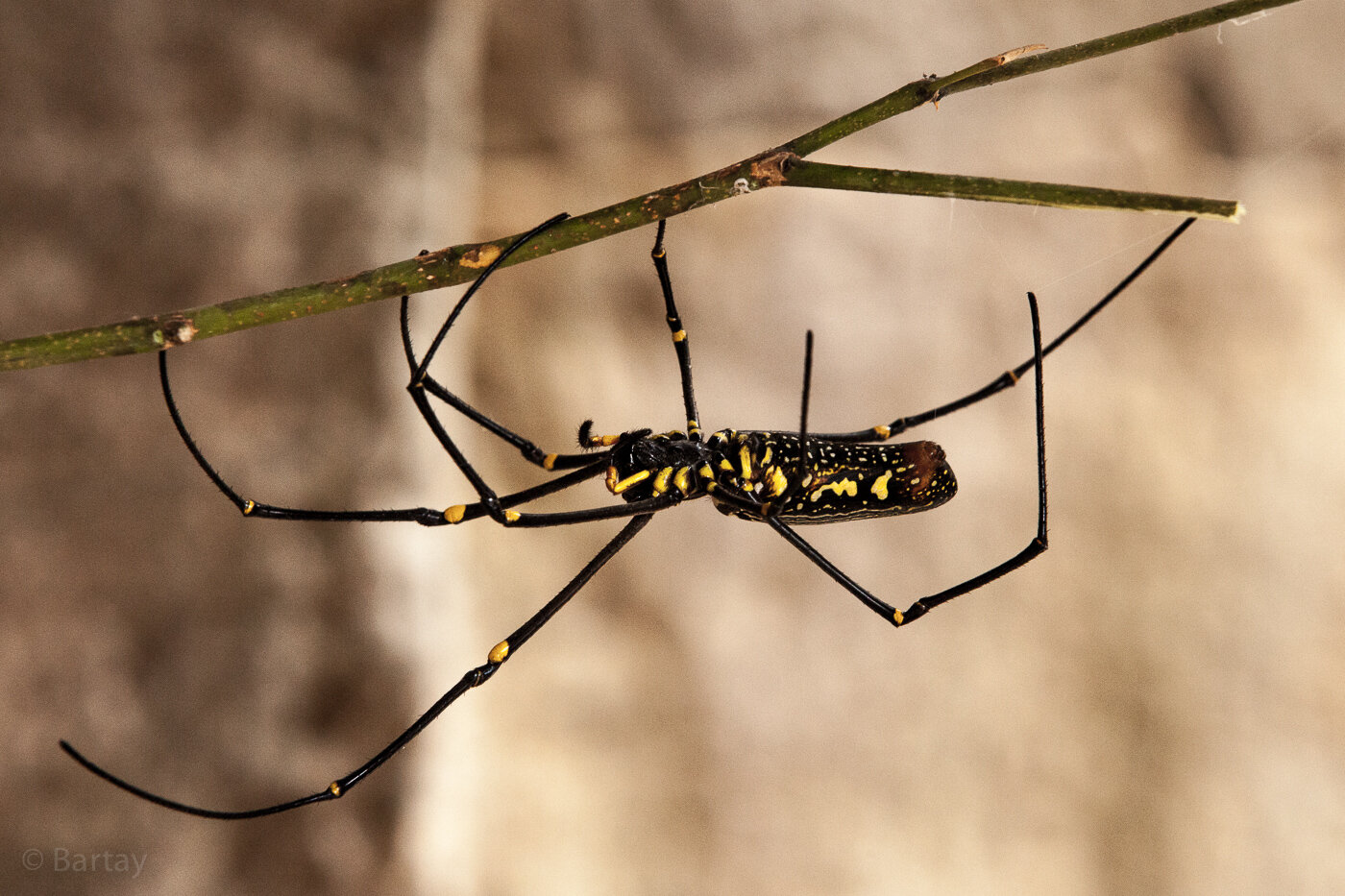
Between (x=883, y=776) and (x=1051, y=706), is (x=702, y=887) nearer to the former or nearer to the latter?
(x=883, y=776)

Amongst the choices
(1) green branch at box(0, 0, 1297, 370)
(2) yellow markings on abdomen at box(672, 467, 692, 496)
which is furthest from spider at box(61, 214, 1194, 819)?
(1) green branch at box(0, 0, 1297, 370)

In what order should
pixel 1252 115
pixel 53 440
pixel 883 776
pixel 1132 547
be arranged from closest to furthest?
1. pixel 53 440
2. pixel 1252 115
3. pixel 1132 547
4. pixel 883 776

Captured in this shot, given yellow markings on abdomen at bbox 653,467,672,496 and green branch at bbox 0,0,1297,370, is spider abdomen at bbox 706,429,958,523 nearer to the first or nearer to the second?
yellow markings on abdomen at bbox 653,467,672,496

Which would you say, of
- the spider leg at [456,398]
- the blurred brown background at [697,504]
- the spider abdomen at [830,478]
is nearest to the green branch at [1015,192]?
the spider leg at [456,398]

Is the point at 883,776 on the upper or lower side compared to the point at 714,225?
lower

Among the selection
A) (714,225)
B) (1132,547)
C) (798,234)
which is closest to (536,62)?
(714,225)

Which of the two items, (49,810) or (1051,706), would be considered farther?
(1051,706)

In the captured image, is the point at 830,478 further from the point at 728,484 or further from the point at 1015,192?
the point at 1015,192
